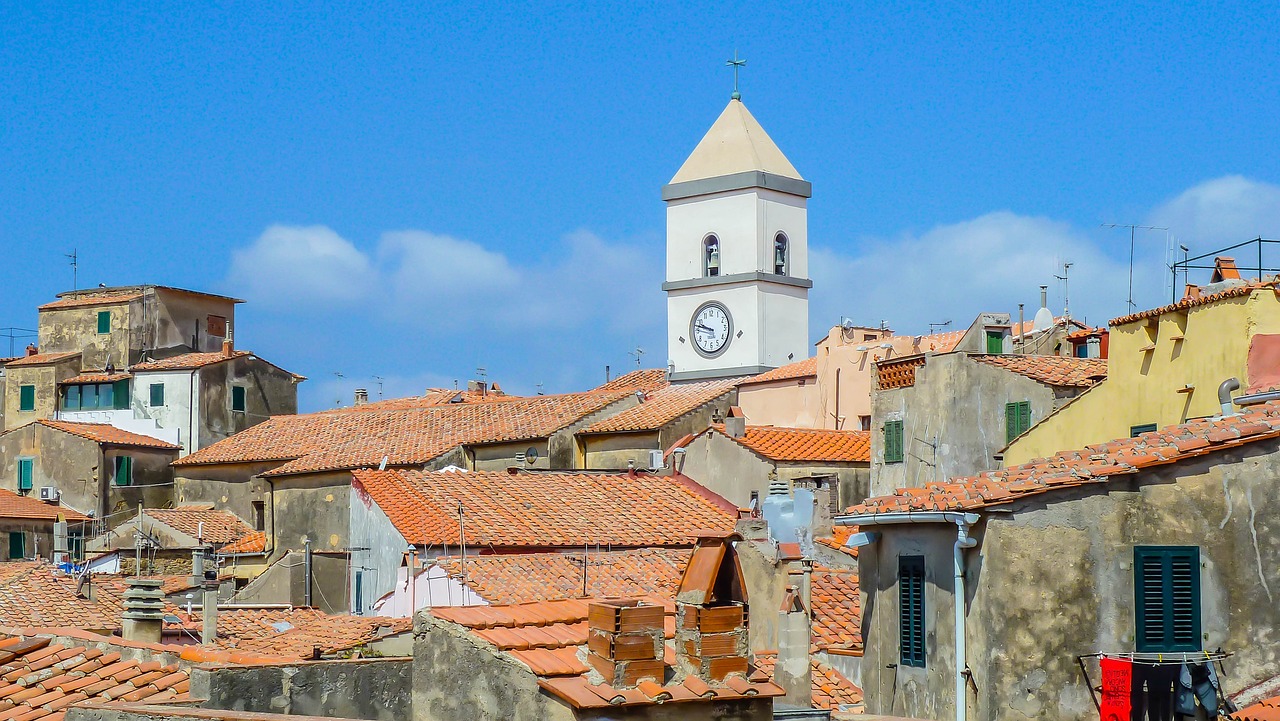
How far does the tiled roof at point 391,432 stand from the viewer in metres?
47.5

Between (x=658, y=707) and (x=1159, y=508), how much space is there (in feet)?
20.4

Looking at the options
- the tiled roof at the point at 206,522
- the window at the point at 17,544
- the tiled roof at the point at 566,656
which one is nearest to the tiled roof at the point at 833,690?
the tiled roof at the point at 566,656

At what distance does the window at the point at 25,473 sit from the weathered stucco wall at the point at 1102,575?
45856 millimetres

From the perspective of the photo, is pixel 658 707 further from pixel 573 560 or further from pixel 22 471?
pixel 22 471

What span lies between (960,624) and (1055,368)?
14.6 metres

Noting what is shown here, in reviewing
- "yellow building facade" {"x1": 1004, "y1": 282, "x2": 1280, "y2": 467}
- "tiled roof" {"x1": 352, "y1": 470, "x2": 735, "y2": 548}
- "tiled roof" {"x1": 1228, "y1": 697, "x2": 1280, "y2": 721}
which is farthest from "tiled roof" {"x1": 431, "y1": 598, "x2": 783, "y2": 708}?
"tiled roof" {"x1": 352, "y1": 470, "x2": 735, "y2": 548}

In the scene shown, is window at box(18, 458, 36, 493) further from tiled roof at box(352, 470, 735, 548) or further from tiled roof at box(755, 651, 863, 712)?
tiled roof at box(755, 651, 863, 712)

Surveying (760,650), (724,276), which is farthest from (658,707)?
(724,276)

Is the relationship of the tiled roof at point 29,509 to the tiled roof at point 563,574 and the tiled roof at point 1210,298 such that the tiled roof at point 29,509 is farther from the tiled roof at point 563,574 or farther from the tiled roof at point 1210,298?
the tiled roof at point 1210,298

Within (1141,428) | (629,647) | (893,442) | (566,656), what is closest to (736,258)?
(893,442)

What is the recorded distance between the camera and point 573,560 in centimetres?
2939

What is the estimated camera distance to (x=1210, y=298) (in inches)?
861

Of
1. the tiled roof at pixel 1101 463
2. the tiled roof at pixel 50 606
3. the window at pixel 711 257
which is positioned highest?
the window at pixel 711 257

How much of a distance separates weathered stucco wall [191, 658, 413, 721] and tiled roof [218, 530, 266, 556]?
3113 centimetres
